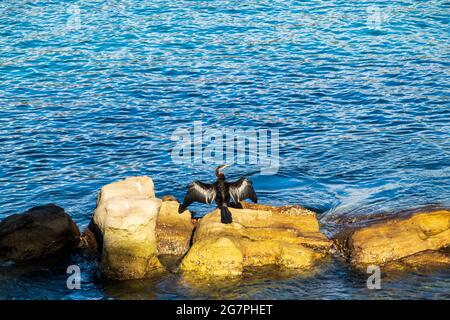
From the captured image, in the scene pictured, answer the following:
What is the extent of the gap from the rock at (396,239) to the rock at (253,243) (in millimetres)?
580

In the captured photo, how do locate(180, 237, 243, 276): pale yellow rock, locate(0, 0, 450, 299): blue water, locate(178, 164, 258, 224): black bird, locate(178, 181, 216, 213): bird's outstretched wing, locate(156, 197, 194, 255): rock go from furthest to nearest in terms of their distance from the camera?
locate(0, 0, 450, 299): blue water < locate(178, 181, 216, 213): bird's outstretched wing < locate(178, 164, 258, 224): black bird < locate(156, 197, 194, 255): rock < locate(180, 237, 243, 276): pale yellow rock

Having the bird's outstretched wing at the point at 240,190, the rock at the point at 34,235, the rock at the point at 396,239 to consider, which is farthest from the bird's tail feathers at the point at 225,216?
the rock at the point at 34,235

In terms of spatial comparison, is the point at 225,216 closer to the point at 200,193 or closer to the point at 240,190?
the point at 240,190

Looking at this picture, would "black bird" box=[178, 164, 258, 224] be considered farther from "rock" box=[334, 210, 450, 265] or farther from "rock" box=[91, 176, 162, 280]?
"rock" box=[334, 210, 450, 265]

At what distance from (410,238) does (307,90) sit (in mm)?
11450

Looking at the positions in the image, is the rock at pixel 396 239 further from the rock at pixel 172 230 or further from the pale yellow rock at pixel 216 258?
the rock at pixel 172 230

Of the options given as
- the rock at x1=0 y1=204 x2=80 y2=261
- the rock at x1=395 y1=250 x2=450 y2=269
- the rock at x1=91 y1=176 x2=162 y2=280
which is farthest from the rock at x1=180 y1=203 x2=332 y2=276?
the rock at x1=0 y1=204 x2=80 y2=261

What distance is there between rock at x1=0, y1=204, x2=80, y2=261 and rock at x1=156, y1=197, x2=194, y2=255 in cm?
190

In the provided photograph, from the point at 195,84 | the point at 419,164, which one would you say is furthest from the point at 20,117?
the point at 419,164

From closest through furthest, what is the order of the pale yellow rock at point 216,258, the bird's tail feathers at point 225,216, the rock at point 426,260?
the pale yellow rock at point 216,258
the rock at point 426,260
the bird's tail feathers at point 225,216

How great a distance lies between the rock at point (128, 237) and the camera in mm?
15828

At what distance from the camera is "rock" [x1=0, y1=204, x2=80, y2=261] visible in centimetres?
1695

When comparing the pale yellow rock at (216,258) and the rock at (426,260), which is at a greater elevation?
the pale yellow rock at (216,258)

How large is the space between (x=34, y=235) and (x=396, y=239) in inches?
287
